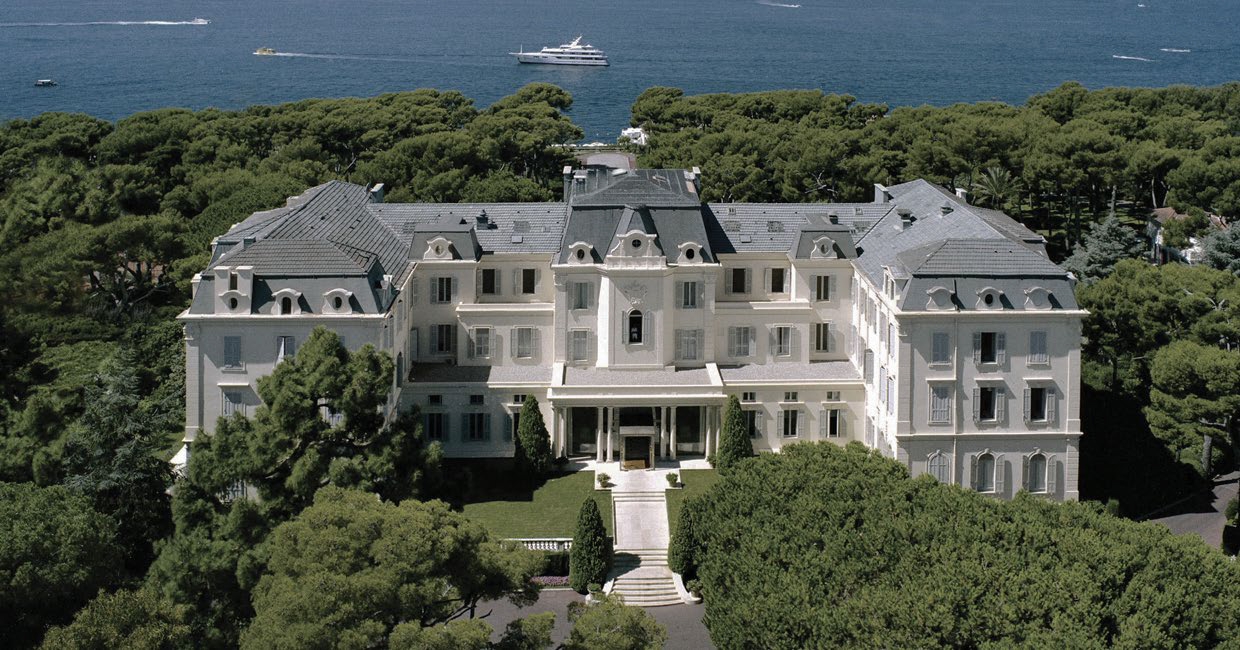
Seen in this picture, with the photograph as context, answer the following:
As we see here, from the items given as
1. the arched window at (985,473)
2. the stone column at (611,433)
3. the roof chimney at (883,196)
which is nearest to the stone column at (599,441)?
the stone column at (611,433)

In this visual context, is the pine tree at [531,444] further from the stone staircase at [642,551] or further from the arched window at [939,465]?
the arched window at [939,465]

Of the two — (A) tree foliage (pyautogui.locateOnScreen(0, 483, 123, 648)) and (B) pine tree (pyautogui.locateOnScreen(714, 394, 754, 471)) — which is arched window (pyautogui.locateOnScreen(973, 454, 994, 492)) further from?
(A) tree foliage (pyautogui.locateOnScreen(0, 483, 123, 648))

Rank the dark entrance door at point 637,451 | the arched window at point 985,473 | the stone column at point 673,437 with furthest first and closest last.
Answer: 1. the stone column at point 673,437
2. the dark entrance door at point 637,451
3. the arched window at point 985,473

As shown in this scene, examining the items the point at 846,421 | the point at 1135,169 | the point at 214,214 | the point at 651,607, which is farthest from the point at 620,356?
the point at 1135,169

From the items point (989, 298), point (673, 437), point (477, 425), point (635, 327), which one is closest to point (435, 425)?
point (477, 425)

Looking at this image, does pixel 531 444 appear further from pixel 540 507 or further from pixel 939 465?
pixel 939 465

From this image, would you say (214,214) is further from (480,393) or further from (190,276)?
(480,393)
